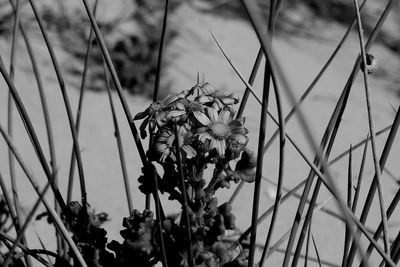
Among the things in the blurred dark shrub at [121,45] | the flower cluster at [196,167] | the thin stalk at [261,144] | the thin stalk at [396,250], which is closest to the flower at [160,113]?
the flower cluster at [196,167]

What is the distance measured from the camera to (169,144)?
0.81 m

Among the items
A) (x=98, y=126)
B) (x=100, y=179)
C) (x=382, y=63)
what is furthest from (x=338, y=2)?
(x=100, y=179)

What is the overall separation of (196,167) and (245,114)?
5.18ft

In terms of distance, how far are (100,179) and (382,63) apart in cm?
184

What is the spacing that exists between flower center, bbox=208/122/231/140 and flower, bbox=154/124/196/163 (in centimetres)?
3

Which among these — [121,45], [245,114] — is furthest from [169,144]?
[121,45]

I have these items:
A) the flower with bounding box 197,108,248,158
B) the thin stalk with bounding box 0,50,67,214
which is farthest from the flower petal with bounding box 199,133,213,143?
the thin stalk with bounding box 0,50,67,214

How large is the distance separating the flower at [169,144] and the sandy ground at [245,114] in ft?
1.17

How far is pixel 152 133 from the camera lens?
33.3 inches

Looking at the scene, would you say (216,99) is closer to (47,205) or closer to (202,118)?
(202,118)

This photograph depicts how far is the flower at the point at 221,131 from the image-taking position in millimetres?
803

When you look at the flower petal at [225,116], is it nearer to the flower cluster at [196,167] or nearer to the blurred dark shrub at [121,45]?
the flower cluster at [196,167]

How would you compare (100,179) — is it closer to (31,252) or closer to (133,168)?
(133,168)

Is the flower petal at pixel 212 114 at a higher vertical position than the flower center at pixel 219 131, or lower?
higher
